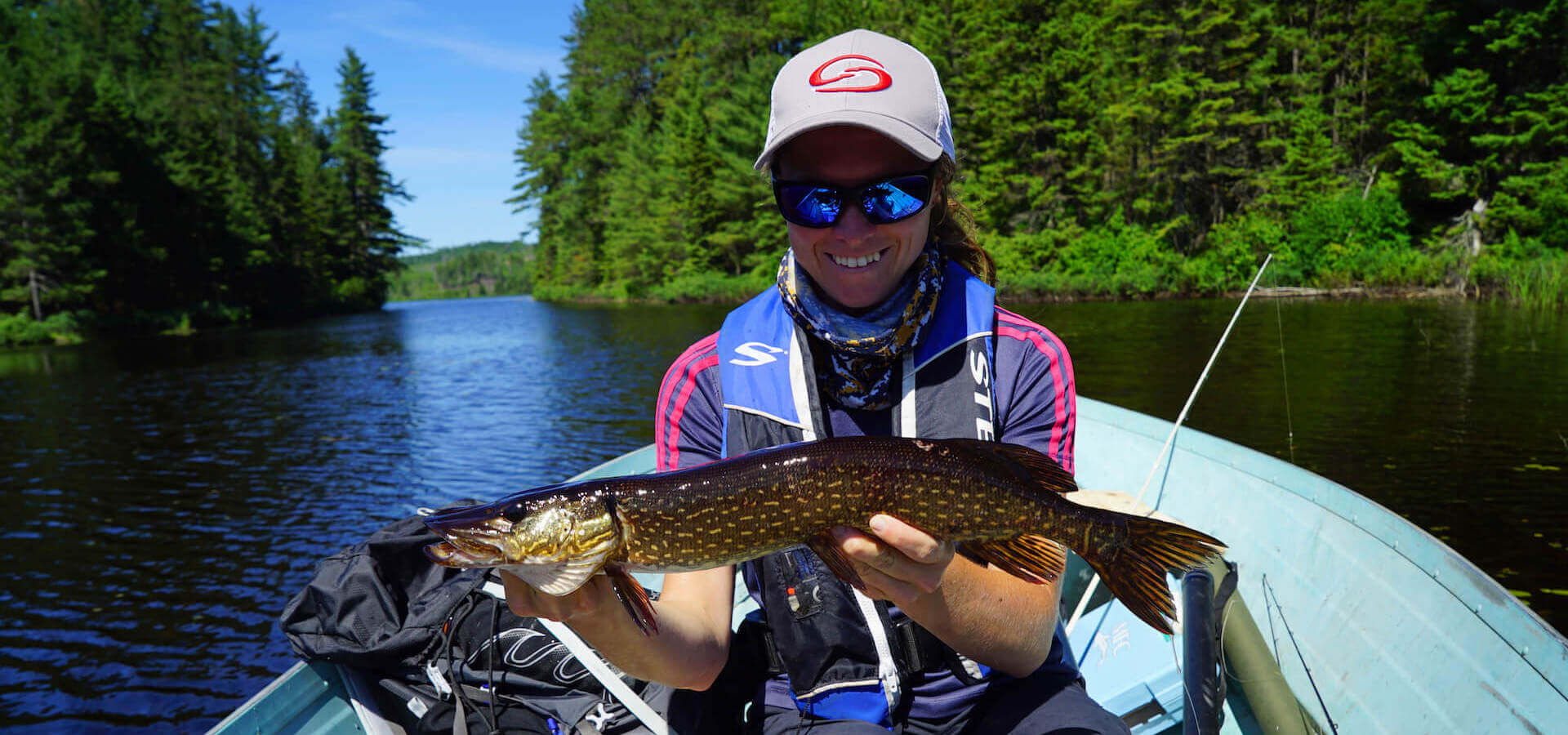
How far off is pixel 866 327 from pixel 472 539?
41.1 inches

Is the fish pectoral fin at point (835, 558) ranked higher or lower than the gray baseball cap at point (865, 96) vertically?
lower

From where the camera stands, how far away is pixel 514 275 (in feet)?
531

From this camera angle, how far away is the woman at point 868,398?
6.55ft

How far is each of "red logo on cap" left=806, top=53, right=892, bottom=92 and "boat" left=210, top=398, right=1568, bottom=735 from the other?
1.78 m

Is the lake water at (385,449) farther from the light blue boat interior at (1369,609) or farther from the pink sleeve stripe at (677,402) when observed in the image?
the pink sleeve stripe at (677,402)

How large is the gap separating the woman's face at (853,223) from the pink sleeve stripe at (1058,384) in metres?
0.37

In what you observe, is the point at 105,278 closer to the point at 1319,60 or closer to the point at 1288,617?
the point at 1288,617

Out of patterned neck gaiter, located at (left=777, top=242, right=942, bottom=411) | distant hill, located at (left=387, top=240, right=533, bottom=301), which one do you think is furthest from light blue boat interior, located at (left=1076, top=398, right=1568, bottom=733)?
distant hill, located at (left=387, top=240, right=533, bottom=301)

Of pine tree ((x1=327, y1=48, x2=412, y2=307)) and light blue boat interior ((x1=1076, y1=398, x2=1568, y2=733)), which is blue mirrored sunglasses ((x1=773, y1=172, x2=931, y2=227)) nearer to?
light blue boat interior ((x1=1076, y1=398, x2=1568, y2=733))

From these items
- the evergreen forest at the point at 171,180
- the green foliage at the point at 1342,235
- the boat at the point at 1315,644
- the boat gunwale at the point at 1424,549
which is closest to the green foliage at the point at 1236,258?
the green foliage at the point at 1342,235

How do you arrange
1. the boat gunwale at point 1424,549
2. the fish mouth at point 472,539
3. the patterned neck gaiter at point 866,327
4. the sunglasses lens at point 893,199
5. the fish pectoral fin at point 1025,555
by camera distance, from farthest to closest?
the boat gunwale at point 1424,549 → the patterned neck gaiter at point 866,327 → the sunglasses lens at point 893,199 → the fish pectoral fin at point 1025,555 → the fish mouth at point 472,539

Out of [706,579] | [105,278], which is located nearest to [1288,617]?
[706,579]

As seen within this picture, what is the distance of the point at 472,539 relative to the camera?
170 centimetres

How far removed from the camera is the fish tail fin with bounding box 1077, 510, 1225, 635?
189cm
